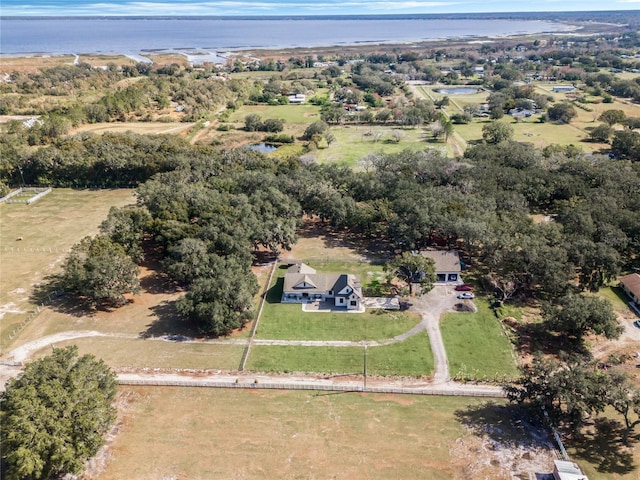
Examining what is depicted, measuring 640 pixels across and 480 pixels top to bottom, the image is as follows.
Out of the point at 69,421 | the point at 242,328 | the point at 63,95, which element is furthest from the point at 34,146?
the point at 69,421

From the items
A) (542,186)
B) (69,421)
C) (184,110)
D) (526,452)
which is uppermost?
(184,110)

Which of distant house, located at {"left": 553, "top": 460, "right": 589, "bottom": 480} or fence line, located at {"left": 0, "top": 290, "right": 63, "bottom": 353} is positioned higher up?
fence line, located at {"left": 0, "top": 290, "right": 63, "bottom": 353}

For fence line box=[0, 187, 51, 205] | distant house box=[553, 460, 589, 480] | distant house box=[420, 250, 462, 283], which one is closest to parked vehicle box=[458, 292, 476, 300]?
distant house box=[420, 250, 462, 283]

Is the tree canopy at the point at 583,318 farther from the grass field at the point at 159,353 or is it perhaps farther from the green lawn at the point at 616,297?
the grass field at the point at 159,353

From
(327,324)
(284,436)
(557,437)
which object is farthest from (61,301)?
(557,437)

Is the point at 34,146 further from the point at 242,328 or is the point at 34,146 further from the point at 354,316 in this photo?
the point at 354,316

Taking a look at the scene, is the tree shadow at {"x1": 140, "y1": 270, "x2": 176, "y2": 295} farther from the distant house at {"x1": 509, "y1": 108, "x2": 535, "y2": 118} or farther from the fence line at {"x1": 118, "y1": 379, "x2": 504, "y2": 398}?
the distant house at {"x1": 509, "y1": 108, "x2": 535, "y2": 118}
